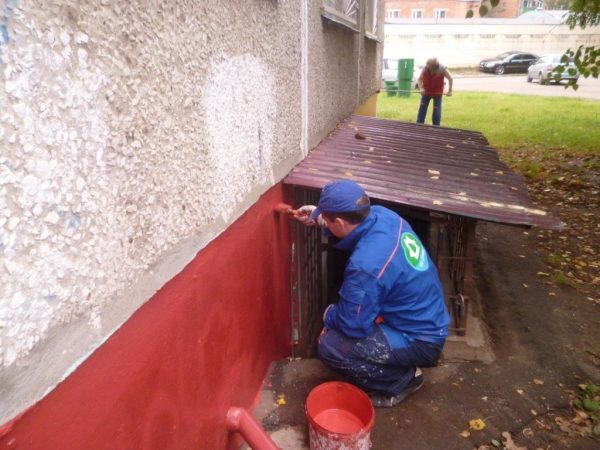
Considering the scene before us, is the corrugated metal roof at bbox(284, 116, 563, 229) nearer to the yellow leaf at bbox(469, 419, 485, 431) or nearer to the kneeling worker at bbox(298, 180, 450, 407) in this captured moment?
the kneeling worker at bbox(298, 180, 450, 407)

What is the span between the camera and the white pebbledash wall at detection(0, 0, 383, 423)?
36.7 inches

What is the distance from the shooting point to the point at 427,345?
10.00ft

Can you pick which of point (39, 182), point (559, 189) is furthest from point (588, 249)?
point (39, 182)

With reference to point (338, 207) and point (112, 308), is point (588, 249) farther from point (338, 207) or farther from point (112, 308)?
point (112, 308)

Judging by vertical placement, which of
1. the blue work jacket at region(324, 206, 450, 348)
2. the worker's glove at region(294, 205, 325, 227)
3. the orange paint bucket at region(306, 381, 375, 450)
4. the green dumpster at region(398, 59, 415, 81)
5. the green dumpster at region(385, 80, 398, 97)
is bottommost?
the orange paint bucket at region(306, 381, 375, 450)

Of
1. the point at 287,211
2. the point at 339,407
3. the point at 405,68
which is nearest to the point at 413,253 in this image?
the point at 287,211

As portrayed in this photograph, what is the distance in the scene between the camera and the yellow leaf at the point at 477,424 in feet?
9.77

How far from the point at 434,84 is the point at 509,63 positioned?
2800 cm

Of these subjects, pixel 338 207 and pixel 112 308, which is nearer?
pixel 112 308

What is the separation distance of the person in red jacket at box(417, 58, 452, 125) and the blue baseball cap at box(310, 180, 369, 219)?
9.42 meters

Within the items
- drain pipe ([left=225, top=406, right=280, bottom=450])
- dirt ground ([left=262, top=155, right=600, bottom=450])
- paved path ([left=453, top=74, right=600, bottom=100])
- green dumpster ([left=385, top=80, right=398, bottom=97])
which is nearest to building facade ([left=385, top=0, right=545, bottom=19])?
paved path ([left=453, top=74, right=600, bottom=100])

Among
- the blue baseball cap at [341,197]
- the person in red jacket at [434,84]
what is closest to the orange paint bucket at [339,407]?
the blue baseball cap at [341,197]

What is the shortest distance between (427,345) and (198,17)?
246 cm

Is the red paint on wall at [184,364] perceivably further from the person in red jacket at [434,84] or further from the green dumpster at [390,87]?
the green dumpster at [390,87]
